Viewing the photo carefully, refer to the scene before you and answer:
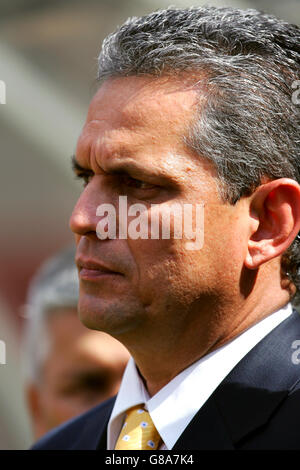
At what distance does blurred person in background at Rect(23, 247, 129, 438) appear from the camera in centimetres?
327

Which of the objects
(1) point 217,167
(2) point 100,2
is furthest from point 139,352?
(2) point 100,2

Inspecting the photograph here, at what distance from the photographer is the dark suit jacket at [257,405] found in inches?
71.6

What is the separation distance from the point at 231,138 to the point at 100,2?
4.97m

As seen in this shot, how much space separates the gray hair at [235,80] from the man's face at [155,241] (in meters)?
0.05

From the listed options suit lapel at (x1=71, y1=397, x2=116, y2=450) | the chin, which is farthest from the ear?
suit lapel at (x1=71, y1=397, x2=116, y2=450)

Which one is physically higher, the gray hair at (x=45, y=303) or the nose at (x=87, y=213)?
the nose at (x=87, y=213)

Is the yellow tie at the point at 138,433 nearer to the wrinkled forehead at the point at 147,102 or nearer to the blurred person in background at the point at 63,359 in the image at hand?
the wrinkled forehead at the point at 147,102

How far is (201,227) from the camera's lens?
6.45 ft

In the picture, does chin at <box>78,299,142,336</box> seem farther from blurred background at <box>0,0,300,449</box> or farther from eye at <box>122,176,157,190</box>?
blurred background at <box>0,0,300,449</box>

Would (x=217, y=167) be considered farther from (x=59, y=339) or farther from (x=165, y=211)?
(x=59, y=339)

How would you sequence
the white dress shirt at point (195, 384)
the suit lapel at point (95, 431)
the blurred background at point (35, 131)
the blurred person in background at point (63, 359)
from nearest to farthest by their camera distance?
the white dress shirt at point (195, 384)
the suit lapel at point (95, 431)
the blurred person in background at point (63, 359)
the blurred background at point (35, 131)

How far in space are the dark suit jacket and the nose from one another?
51cm

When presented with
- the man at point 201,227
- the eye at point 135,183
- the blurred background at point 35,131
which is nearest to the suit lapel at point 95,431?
the man at point 201,227

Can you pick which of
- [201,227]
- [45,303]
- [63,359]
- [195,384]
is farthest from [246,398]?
[45,303]
